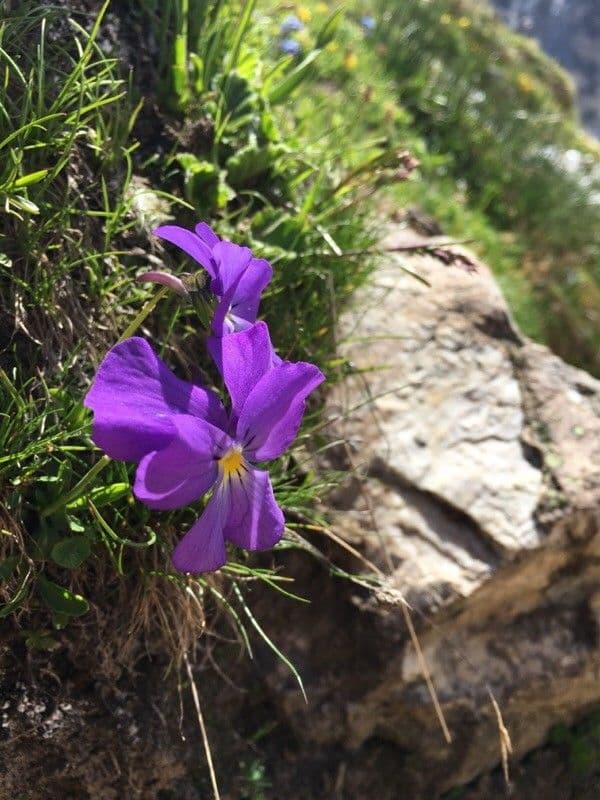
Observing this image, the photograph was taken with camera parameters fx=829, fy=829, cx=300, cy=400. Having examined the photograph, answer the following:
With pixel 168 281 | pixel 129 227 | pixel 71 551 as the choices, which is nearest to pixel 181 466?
pixel 168 281

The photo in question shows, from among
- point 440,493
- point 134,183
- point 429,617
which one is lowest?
point 429,617

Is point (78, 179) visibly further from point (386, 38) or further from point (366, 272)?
point (386, 38)

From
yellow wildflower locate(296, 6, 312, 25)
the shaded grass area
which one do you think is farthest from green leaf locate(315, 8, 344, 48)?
yellow wildflower locate(296, 6, 312, 25)

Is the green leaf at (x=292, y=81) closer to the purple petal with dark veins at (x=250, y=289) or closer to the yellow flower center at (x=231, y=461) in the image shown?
the purple petal with dark veins at (x=250, y=289)

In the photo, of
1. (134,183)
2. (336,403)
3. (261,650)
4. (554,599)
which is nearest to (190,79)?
(134,183)

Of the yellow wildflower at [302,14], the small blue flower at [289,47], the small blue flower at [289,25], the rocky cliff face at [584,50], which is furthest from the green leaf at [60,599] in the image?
Answer: the rocky cliff face at [584,50]
